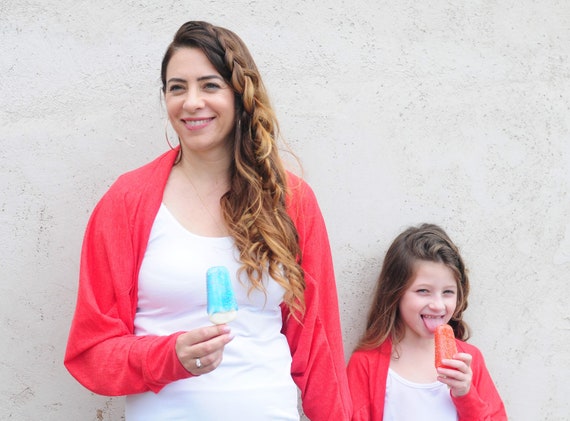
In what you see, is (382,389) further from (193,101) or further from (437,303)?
(193,101)

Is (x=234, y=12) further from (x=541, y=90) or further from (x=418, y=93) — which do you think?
(x=541, y=90)

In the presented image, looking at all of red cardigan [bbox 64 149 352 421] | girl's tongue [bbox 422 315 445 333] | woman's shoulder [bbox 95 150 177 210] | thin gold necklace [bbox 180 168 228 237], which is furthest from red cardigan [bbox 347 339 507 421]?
woman's shoulder [bbox 95 150 177 210]

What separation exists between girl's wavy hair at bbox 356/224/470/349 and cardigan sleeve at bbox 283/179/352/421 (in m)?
0.49

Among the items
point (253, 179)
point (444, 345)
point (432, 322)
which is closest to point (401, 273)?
point (432, 322)

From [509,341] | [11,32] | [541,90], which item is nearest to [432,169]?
[541,90]

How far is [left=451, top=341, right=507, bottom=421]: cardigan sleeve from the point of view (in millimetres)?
3463

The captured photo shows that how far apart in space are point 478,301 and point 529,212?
527mm

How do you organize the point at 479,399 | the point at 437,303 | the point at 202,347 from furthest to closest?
the point at 437,303 → the point at 479,399 → the point at 202,347

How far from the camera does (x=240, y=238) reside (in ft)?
9.57

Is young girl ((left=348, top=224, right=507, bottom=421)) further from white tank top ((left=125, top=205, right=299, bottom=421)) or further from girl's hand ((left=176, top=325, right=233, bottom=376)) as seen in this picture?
girl's hand ((left=176, top=325, right=233, bottom=376))

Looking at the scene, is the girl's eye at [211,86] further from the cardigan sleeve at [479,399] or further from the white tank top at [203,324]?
the cardigan sleeve at [479,399]

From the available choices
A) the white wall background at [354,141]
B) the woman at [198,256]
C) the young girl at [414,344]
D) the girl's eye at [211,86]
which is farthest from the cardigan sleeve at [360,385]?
the girl's eye at [211,86]

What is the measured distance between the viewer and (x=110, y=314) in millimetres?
2875

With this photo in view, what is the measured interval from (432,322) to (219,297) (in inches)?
55.6
